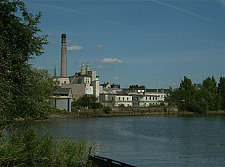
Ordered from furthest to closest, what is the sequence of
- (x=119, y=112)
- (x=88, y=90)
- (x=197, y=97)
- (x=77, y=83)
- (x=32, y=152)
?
(x=197, y=97) → (x=77, y=83) → (x=88, y=90) → (x=119, y=112) → (x=32, y=152)

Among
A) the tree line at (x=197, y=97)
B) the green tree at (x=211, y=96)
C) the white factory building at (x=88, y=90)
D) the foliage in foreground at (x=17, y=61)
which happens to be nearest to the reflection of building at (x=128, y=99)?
the white factory building at (x=88, y=90)

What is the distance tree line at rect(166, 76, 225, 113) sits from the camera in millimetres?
105312

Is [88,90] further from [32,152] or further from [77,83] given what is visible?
[32,152]

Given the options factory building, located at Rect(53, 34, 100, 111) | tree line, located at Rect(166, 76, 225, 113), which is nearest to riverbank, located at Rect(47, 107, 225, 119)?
tree line, located at Rect(166, 76, 225, 113)

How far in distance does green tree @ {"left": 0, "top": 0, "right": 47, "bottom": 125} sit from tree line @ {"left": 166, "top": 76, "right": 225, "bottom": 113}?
92155 millimetres

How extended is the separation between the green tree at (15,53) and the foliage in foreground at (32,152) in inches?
43.1

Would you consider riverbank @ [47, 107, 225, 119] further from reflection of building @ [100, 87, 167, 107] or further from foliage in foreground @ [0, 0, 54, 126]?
foliage in foreground @ [0, 0, 54, 126]

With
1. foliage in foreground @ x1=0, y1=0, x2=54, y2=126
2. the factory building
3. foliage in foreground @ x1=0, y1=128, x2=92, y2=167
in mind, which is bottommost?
foliage in foreground @ x1=0, y1=128, x2=92, y2=167

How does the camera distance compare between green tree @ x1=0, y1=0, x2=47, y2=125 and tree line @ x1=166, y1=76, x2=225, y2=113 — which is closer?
green tree @ x1=0, y1=0, x2=47, y2=125

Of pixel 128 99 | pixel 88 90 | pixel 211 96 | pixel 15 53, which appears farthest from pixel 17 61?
pixel 211 96

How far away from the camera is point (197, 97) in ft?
355

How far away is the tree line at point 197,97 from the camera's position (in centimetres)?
10531

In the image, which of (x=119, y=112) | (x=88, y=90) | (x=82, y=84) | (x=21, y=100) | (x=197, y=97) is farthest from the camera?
(x=197, y=97)

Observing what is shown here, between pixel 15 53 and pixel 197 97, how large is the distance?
9827 centimetres
